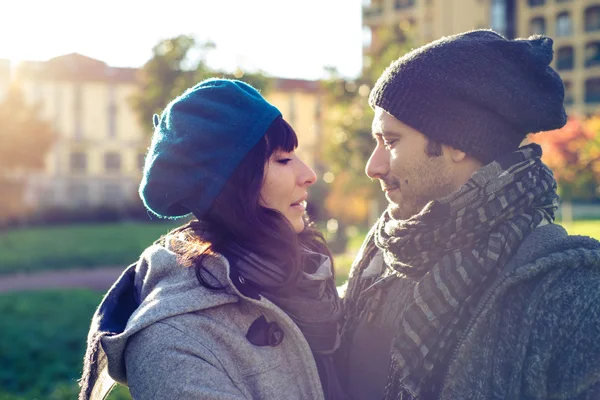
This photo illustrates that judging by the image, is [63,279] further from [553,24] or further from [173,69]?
[553,24]

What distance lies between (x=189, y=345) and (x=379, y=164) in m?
1.05

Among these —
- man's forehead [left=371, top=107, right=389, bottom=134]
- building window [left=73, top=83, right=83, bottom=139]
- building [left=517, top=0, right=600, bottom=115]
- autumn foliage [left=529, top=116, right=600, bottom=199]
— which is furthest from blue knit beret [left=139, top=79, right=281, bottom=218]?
building window [left=73, top=83, right=83, bottom=139]

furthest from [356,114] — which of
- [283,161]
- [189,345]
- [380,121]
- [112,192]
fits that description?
[112,192]

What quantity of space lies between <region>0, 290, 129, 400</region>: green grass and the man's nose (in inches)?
154

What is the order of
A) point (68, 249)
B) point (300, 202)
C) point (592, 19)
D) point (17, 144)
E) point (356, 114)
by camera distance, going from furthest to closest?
point (592, 19) < point (17, 144) < point (68, 249) < point (356, 114) < point (300, 202)

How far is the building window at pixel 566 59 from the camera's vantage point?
3712 cm

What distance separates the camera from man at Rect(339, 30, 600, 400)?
2166 millimetres

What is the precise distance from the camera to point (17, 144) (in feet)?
98.7

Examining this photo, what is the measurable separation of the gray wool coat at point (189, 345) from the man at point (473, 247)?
406 mm

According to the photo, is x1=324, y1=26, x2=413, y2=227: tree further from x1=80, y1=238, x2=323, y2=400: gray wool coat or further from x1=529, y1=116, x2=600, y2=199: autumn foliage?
x1=80, y1=238, x2=323, y2=400: gray wool coat

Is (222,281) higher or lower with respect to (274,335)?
higher

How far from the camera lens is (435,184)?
105 inches

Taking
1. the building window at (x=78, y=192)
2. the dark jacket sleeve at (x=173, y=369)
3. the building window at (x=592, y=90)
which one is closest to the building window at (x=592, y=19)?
the building window at (x=592, y=90)

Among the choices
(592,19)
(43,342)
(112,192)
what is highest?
(592,19)
